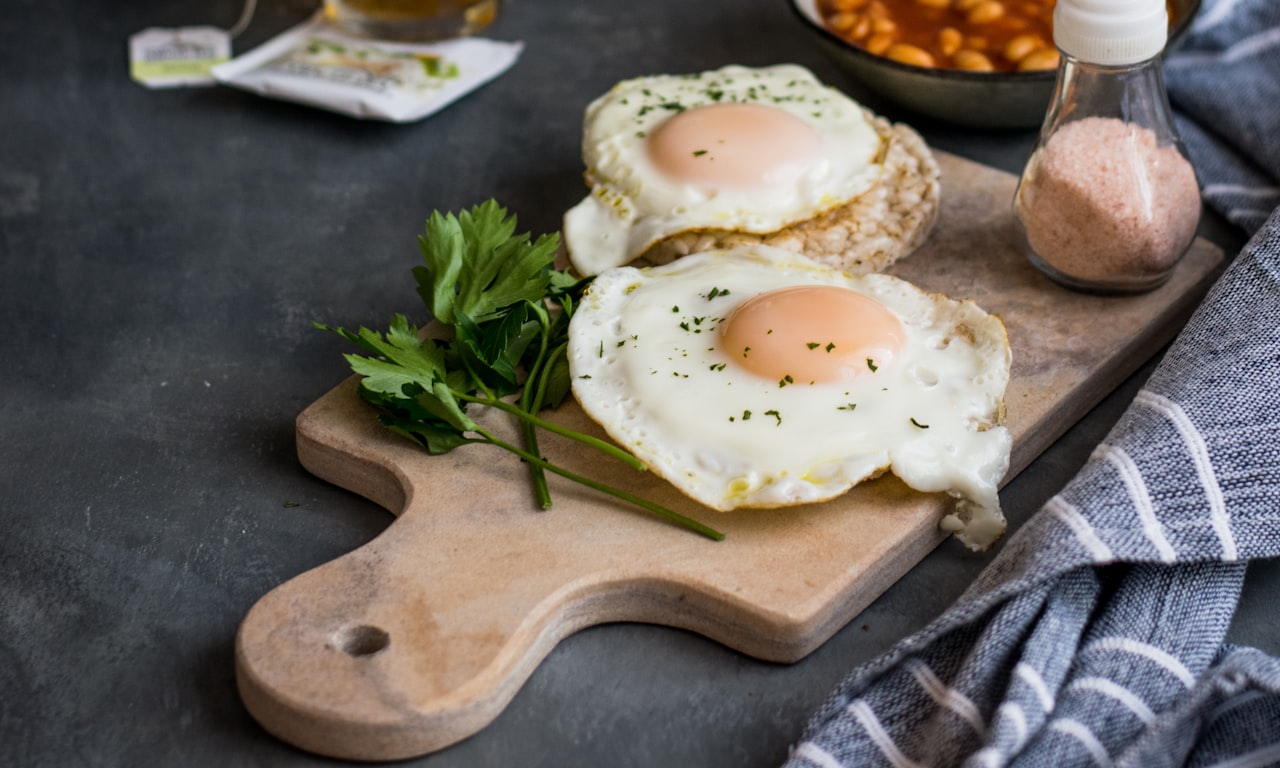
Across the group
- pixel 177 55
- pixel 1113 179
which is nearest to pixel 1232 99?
pixel 1113 179

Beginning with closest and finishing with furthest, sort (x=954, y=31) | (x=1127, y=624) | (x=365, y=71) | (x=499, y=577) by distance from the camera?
(x=1127, y=624)
(x=499, y=577)
(x=954, y=31)
(x=365, y=71)

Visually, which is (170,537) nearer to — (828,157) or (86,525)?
(86,525)

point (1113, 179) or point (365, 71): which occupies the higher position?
point (1113, 179)

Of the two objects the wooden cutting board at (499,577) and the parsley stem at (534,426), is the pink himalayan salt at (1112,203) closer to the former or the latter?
the wooden cutting board at (499,577)

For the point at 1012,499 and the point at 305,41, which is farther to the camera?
the point at 305,41

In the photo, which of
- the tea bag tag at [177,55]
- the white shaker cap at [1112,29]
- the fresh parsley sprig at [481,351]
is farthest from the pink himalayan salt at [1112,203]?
the tea bag tag at [177,55]

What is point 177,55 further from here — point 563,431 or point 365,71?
point 563,431

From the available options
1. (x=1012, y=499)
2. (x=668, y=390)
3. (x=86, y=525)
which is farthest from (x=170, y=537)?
(x=1012, y=499)
